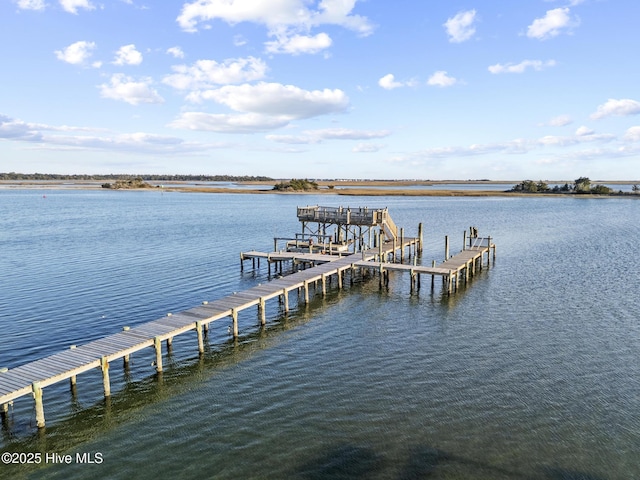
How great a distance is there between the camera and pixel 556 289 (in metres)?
30.5

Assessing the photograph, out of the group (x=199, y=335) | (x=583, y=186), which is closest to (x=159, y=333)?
(x=199, y=335)

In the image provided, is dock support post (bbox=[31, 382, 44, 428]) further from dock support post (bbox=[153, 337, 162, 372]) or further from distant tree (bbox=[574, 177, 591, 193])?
distant tree (bbox=[574, 177, 591, 193])

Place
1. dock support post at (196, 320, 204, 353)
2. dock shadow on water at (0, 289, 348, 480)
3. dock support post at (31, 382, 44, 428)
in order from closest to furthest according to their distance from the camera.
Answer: dock shadow on water at (0, 289, 348, 480)
dock support post at (31, 382, 44, 428)
dock support post at (196, 320, 204, 353)

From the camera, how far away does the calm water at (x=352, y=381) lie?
43.0ft

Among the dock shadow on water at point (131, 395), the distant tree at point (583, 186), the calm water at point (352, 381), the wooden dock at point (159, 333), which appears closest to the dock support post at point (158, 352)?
the wooden dock at point (159, 333)

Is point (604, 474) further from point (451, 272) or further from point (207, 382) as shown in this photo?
point (451, 272)

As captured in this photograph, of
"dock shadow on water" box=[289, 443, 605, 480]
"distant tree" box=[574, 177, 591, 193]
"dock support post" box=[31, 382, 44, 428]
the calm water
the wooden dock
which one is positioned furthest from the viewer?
"distant tree" box=[574, 177, 591, 193]

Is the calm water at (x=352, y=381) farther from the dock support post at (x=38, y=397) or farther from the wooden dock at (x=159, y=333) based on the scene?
the wooden dock at (x=159, y=333)

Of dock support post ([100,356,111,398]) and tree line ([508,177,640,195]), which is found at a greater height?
tree line ([508,177,640,195])

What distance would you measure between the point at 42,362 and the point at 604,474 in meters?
17.6

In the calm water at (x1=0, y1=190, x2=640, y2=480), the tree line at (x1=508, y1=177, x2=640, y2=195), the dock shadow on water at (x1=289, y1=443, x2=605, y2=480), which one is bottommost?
the dock shadow on water at (x1=289, y1=443, x2=605, y2=480)

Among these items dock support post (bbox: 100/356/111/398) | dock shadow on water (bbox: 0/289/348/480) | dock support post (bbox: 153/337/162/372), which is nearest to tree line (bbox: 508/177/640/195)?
dock shadow on water (bbox: 0/289/348/480)

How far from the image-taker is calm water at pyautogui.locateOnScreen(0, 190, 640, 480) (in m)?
13.1

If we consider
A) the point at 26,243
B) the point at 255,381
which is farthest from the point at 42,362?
the point at 26,243
